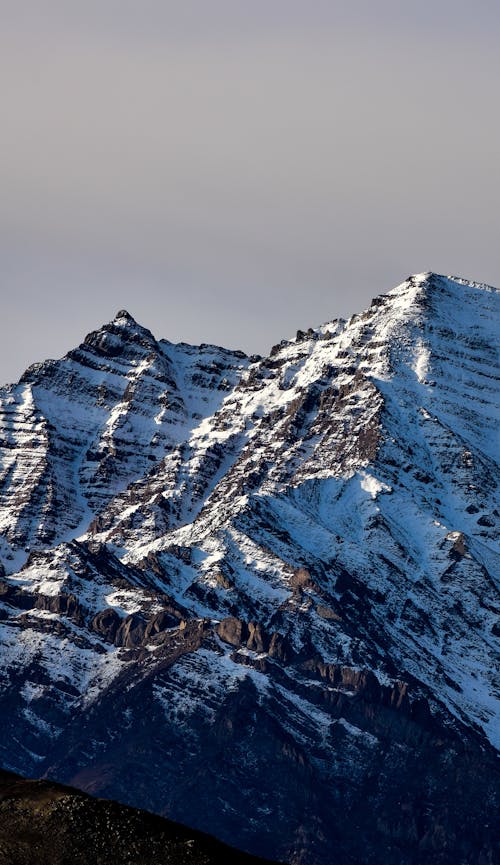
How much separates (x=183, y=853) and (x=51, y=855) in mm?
11149

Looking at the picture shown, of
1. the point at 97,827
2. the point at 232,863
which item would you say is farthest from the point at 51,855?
the point at 232,863

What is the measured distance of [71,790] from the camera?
18962 centimetres

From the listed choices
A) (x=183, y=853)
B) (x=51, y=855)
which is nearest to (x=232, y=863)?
(x=183, y=853)

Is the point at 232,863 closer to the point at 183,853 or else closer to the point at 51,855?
the point at 183,853

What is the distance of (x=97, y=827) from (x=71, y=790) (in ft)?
33.3

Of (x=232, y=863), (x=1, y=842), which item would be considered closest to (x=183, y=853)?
(x=232, y=863)

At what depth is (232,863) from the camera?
572ft

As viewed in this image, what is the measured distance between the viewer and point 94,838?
588 feet

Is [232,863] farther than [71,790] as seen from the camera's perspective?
No

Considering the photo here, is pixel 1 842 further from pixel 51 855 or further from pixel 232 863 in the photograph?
pixel 232 863

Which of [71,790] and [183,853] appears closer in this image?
[183,853]

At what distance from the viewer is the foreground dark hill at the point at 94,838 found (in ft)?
578

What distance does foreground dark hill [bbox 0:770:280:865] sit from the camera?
578 feet

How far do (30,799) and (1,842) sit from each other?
562cm
